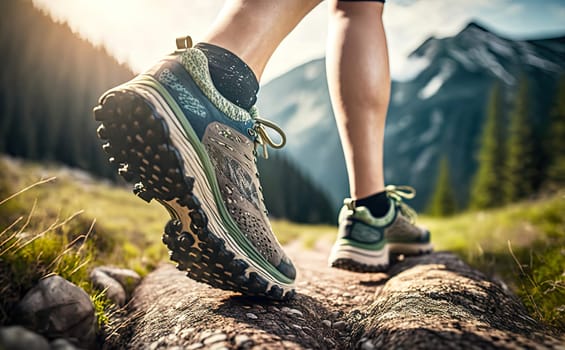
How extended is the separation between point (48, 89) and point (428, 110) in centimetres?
12234

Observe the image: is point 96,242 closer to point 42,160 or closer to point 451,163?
point 42,160

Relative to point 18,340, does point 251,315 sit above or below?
below

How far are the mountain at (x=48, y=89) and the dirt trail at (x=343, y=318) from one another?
106 feet

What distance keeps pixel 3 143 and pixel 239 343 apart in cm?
3798

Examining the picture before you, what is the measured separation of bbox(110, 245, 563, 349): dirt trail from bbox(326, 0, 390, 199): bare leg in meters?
0.60

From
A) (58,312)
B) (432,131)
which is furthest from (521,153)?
(432,131)

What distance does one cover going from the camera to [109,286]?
1536 millimetres

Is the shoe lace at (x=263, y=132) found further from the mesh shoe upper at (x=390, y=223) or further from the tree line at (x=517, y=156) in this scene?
the tree line at (x=517, y=156)

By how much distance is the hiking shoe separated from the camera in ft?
3.62

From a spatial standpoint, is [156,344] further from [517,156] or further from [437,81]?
[437,81]

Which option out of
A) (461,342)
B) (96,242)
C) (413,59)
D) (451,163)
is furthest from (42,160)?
(413,59)

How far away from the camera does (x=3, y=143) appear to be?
30.5 metres

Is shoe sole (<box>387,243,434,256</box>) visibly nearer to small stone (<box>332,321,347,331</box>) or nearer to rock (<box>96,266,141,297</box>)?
small stone (<box>332,321,347,331</box>)

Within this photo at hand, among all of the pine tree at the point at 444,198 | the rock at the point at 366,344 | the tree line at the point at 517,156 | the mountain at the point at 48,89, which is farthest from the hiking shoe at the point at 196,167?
the pine tree at the point at 444,198
